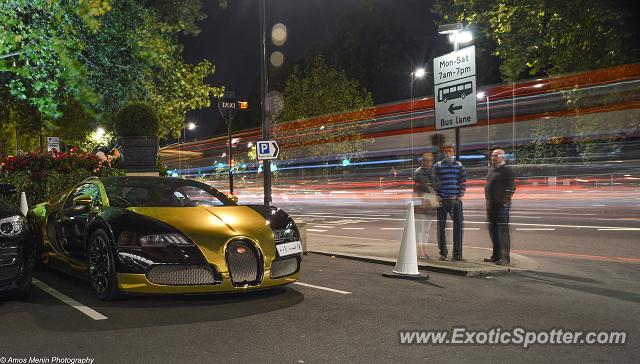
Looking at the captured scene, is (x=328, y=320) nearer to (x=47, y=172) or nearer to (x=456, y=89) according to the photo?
(x=456, y=89)

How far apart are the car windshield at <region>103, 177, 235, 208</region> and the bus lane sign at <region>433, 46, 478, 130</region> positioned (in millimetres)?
4245

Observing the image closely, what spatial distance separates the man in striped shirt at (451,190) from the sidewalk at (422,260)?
0.30 m

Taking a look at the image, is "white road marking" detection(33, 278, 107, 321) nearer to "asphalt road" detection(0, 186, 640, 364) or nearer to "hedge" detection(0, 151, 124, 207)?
"asphalt road" detection(0, 186, 640, 364)

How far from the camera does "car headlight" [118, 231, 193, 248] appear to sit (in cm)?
613

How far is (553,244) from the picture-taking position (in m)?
12.7

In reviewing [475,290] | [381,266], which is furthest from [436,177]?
[475,290]

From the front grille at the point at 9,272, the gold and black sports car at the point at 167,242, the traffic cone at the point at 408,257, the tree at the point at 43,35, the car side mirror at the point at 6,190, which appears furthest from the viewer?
the tree at the point at 43,35

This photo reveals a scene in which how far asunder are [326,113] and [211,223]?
51161 millimetres

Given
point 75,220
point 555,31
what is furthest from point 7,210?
point 555,31

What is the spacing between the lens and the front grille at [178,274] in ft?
20.0

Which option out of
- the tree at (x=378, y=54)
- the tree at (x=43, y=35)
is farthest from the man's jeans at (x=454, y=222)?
the tree at (x=378, y=54)

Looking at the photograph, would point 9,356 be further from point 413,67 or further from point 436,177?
point 413,67

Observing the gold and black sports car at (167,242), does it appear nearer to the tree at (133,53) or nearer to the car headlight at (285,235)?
the car headlight at (285,235)

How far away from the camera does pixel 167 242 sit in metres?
6.14
